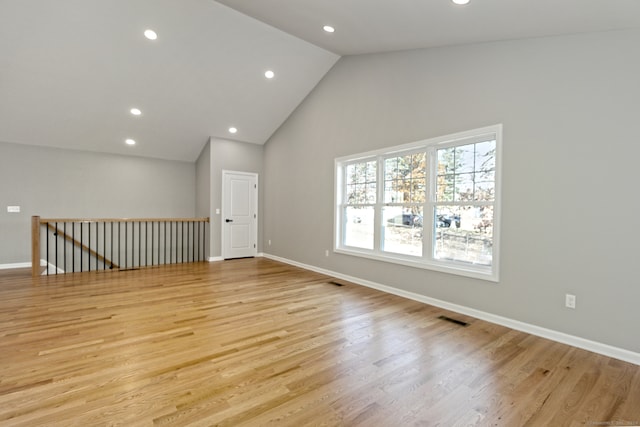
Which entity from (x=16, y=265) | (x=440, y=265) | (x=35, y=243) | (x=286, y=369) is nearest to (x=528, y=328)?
(x=440, y=265)

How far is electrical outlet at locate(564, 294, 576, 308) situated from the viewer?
2.80 meters

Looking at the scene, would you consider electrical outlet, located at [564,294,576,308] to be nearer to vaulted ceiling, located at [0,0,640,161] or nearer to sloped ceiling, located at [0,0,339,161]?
vaulted ceiling, located at [0,0,640,161]

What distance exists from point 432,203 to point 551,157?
1383 mm

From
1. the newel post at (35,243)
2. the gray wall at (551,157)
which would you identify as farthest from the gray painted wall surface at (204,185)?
the gray wall at (551,157)

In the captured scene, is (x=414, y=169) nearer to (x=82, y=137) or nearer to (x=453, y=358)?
(x=453, y=358)

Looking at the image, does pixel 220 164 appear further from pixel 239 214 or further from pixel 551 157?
pixel 551 157

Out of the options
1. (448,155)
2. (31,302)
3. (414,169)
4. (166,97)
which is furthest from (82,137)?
(448,155)

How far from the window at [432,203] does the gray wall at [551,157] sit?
0.15 meters

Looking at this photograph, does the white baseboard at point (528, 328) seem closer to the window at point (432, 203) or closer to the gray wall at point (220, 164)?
the window at point (432, 203)

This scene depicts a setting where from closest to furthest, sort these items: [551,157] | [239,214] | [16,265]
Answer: [551,157] → [16,265] → [239,214]

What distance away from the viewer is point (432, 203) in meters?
4.00

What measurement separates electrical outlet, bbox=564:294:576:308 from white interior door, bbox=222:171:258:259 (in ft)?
20.5

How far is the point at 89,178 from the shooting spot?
274 inches

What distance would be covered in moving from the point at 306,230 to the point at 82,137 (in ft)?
17.1
